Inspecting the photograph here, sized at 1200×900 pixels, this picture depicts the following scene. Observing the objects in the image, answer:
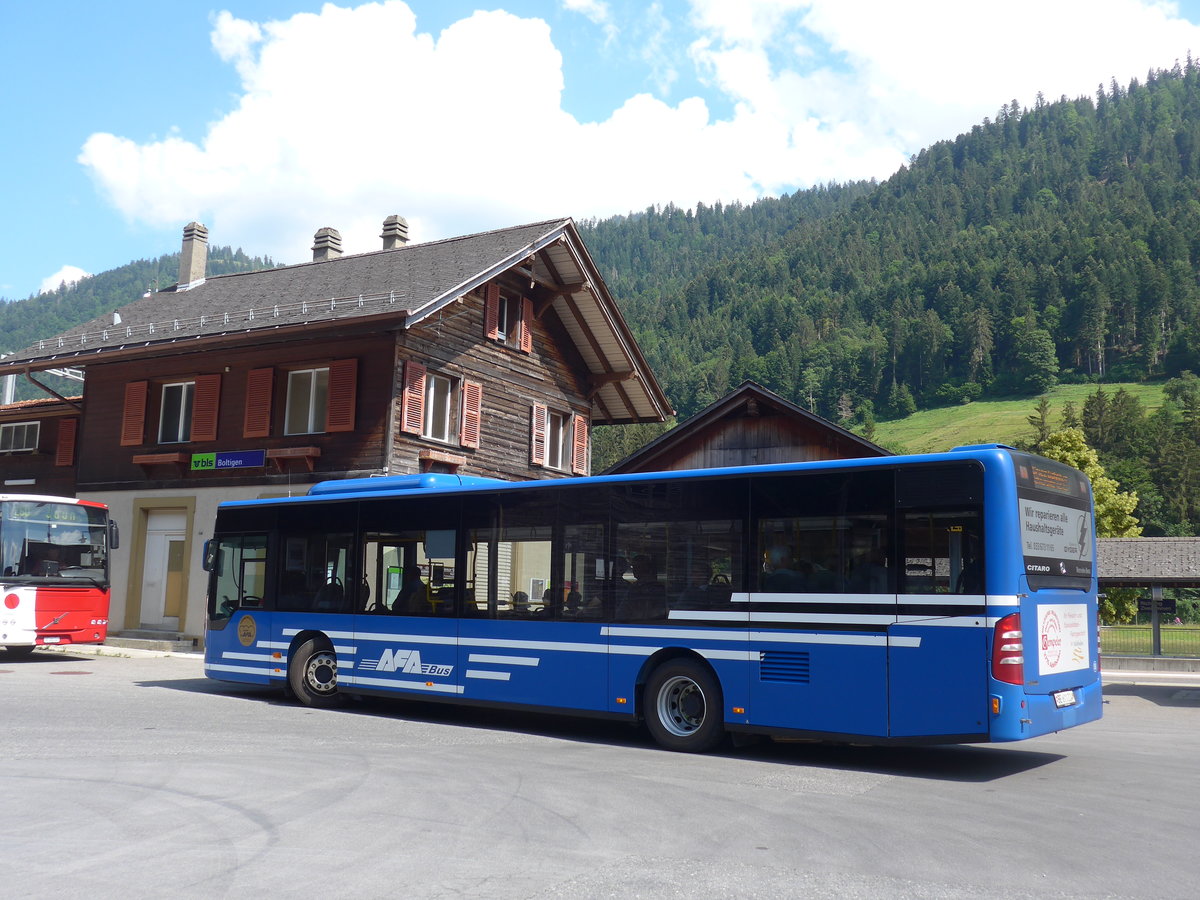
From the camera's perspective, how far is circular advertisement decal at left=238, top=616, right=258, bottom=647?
49.4ft

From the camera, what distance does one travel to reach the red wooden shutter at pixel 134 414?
2612 cm

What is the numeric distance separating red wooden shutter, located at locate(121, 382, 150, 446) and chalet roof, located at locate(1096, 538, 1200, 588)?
78.6 feet

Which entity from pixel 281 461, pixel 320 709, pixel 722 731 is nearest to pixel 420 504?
pixel 320 709

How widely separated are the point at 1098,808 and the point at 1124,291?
14992 centimetres

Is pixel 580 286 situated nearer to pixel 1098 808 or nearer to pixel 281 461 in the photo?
pixel 281 461

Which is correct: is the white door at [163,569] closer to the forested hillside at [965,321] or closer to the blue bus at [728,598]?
the blue bus at [728,598]

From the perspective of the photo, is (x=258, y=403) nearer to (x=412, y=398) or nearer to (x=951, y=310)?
(x=412, y=398)

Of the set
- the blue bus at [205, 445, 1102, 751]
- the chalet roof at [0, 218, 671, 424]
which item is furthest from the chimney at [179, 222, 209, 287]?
the blue bus at [205, 445, 1102, 751]

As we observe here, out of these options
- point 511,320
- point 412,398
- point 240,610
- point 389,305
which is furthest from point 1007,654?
point 511,320

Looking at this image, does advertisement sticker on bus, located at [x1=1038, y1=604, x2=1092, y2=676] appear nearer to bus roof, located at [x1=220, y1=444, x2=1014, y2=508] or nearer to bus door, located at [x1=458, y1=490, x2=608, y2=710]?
bus roof, located at [x1=220, y1=444, x2=1014, y2=508]

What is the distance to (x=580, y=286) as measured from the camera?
27.8 metres

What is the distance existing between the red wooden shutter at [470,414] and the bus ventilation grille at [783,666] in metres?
15.7

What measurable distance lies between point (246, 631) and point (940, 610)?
380 inches

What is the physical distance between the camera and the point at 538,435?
28.5 meters
